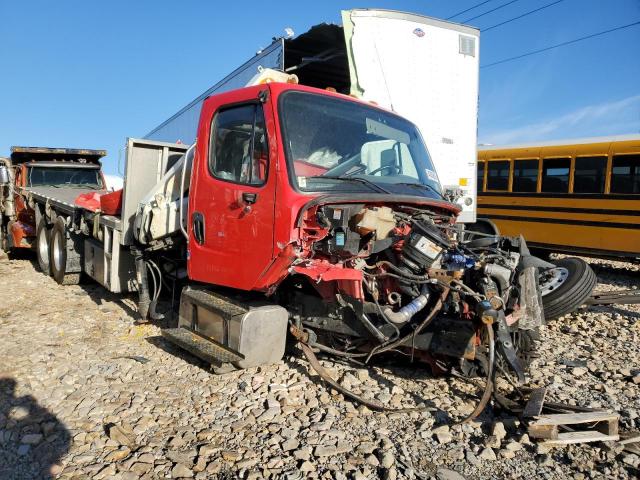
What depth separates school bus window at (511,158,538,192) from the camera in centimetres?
1040

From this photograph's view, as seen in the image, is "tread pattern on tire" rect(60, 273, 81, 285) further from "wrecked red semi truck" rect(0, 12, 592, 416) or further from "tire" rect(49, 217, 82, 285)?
"wrecked red semi truck" rect(0, 12, 592, 416)

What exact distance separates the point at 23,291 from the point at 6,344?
2688mm

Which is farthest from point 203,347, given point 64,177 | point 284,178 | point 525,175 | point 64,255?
point 525,175

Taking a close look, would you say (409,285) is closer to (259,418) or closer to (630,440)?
(259,418)

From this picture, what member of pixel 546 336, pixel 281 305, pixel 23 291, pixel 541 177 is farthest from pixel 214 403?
pixel 541 177

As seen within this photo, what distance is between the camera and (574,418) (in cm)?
295

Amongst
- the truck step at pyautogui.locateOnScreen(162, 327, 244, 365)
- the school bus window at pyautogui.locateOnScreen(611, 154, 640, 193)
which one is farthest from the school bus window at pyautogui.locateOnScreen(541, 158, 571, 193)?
the truck step at pyautogui.locateOnScreen(162, 327, 244, 365)

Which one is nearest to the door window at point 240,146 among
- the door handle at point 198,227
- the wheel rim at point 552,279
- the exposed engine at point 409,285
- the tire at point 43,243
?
the door handle at point 198,227

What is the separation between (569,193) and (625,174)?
1057 mm

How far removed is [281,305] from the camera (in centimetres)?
404

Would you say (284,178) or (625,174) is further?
(625,174)

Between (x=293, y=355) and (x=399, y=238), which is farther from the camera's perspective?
(x=293, y=355)

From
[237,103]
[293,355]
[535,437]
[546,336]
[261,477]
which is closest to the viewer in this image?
[261,477]

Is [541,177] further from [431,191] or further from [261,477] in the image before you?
[261,477]
